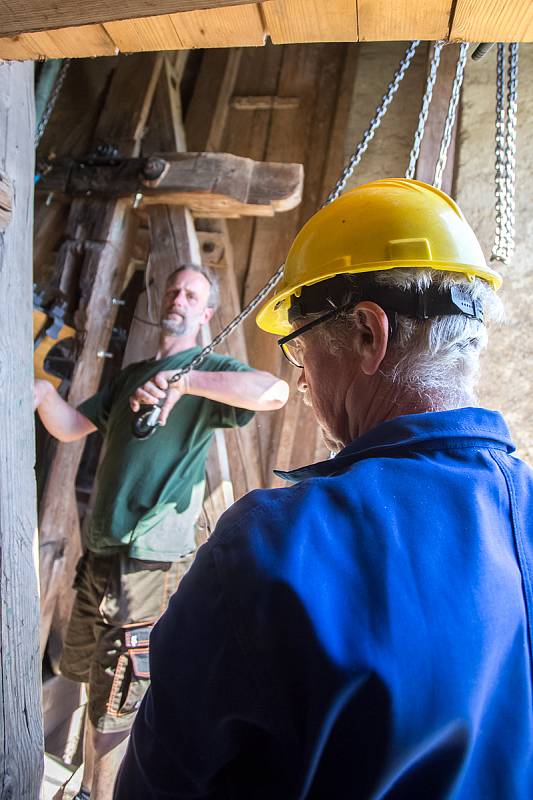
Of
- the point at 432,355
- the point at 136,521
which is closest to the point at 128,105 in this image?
the point at 136,521

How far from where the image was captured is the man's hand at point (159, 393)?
7.63 feet

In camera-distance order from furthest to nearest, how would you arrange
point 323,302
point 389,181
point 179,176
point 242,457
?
1. point 242,457
2. point 179,176
3. point 389,181
4. point 323,302

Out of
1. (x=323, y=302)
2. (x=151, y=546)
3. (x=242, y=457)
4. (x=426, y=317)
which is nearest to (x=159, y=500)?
(x=151, y=546)

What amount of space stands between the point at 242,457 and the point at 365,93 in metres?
2.43

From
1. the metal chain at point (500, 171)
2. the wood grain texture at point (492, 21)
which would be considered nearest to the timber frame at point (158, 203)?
the wood grain texture at point (492, 21)

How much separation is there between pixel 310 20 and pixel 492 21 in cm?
31

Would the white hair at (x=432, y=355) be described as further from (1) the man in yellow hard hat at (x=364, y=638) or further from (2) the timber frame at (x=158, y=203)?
(2) the timber frame at (x=158, y=203)

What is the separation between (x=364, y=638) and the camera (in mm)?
633

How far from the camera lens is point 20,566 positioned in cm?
116

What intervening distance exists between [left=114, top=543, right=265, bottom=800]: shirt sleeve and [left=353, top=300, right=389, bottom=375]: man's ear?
17.6 inches

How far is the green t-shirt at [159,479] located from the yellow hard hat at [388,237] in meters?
1.39

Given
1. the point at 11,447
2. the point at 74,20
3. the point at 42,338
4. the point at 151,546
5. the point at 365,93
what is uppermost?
the point at 365,93

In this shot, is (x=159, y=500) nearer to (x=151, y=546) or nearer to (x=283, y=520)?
(x=151, y=546)

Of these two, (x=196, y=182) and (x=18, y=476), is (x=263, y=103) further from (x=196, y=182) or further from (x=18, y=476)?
(x=18, y=476)
